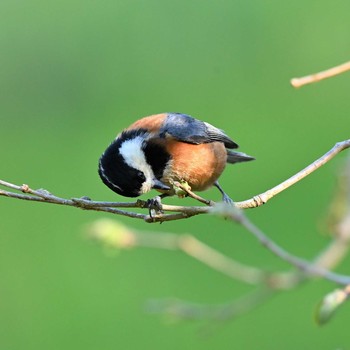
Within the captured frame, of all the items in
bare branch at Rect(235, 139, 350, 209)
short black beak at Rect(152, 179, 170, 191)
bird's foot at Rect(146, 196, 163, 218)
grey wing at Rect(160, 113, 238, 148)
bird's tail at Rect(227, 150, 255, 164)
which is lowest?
bare branch at Rect(235, 139, 350, 209)

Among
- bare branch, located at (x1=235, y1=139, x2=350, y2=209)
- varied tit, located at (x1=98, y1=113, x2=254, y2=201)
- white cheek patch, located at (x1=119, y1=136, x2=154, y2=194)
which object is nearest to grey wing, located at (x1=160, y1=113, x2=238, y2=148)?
varied tit, located at (x1=98, y1=113, x2=254, y2=201)

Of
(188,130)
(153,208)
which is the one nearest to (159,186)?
(188,130)

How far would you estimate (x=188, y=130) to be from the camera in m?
2.91

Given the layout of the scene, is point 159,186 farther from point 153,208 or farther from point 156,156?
point 153,208

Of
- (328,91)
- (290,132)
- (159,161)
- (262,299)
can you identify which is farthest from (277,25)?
(262,299)

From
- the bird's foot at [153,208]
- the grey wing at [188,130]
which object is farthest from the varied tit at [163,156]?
the bird's foot at [153,208]

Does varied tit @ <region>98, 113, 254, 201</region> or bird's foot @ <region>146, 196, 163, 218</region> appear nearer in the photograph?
bird's foot @ <region>146, 196, 163, 218</region>

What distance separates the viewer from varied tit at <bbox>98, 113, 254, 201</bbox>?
2533 mm

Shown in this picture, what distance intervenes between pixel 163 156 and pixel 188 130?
0.64 feet

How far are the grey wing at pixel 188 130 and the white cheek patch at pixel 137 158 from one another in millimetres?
144

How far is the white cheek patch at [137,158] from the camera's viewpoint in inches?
101

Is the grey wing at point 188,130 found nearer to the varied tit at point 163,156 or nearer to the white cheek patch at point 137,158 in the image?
the varied tit at point 163,156

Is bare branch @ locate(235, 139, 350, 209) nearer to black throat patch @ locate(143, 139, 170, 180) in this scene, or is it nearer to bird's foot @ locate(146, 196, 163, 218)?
bird's foot @ locate(146, 196, 163, 218)

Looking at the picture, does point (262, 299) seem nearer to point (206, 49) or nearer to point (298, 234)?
point (298, 234)
